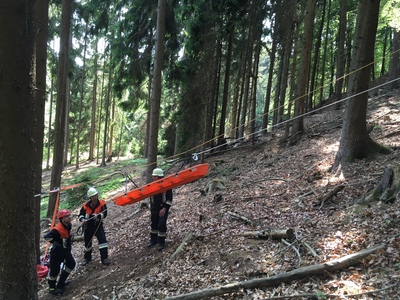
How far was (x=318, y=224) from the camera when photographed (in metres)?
6.05

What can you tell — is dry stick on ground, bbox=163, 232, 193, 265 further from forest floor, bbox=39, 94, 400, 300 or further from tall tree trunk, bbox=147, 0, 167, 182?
tall tree trunk, bbox=147, 0, 167, 182

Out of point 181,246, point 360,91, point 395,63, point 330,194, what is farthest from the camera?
point 395,63

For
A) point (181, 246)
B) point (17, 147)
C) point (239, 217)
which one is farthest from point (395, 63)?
point (17, 147)

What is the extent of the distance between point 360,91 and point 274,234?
14.7 ft

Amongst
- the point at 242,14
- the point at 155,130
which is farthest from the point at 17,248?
the point at 242,14

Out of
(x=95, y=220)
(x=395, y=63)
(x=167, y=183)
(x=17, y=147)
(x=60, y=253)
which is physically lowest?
(x=60, y=253)

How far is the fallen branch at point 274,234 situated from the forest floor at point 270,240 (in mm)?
78

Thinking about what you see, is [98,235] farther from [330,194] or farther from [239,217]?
[330,194]

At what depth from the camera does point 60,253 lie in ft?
22.5

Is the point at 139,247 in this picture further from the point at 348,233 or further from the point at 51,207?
the point at 51,207

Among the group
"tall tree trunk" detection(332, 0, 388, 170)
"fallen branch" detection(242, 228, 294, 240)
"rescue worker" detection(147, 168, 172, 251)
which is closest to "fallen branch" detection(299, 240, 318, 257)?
→ "fallen branch" detection(242, 228, 294, 240)

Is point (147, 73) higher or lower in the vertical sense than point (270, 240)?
higher

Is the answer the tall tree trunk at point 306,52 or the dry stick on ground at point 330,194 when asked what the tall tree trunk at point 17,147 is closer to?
the dry stick on ground at point 330,194

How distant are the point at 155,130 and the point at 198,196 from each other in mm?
2672
